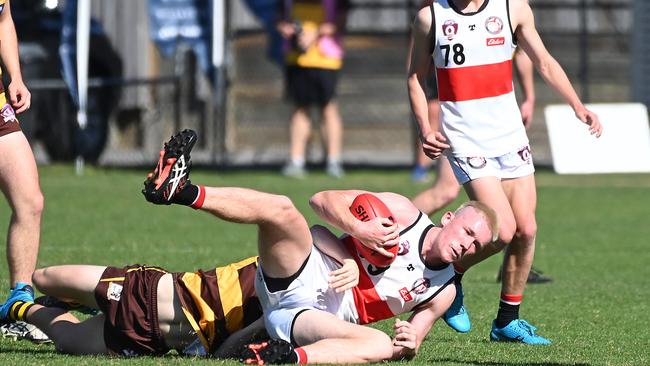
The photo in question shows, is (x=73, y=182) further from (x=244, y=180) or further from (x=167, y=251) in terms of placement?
(x=167, y=251)

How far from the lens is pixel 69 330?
618 cm

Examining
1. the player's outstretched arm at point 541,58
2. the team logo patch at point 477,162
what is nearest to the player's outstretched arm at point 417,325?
the team logo patch at point 477,162

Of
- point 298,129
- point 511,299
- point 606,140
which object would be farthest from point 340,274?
point 298,129

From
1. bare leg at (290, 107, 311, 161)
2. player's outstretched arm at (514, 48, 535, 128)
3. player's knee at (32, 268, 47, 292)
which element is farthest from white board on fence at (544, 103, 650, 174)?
player's knee at (32, 268, 47, 292)

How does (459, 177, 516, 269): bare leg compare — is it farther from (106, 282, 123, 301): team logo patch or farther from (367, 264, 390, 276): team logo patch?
(106, 282, 123, 301): team logo patch

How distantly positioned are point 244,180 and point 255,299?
30.2 ft

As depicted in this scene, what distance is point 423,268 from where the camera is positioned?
6.00 meters

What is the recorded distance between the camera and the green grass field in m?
6.39

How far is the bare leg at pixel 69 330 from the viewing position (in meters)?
6.09

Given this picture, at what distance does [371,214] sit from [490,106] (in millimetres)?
1463

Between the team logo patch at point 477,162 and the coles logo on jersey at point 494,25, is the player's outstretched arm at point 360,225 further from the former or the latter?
the coles logo on jersey at point 494,25

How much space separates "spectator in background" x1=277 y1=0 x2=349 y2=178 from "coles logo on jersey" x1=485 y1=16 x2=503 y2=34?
8.50m

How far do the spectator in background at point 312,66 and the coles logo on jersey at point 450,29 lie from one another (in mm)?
8440

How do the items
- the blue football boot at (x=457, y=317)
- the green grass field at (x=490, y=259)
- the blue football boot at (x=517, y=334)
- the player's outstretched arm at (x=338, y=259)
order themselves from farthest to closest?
the blue football boot at (x=517, y=334)
the blue football boot at (x=457, y=317)
the green grass field at (x=490, y=259)
the player's outstretched arm at (x=338, y=259)
